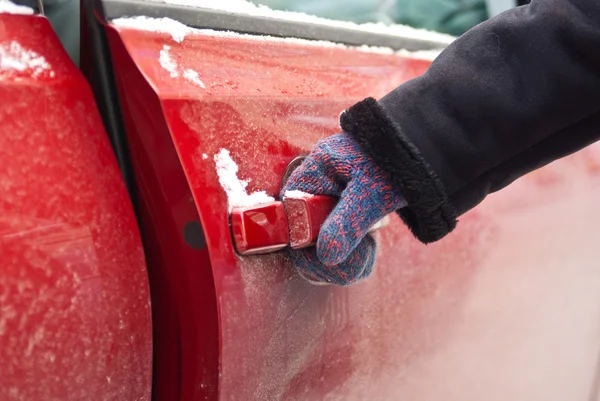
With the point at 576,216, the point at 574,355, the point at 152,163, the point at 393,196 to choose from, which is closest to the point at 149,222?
the point at 152,163

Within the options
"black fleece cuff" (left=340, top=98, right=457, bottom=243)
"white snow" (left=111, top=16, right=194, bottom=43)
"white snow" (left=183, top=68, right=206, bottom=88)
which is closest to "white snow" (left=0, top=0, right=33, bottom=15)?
"white snow" (left=111, top=16, right=194, bottom=43)

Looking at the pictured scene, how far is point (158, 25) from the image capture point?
2.82 feet

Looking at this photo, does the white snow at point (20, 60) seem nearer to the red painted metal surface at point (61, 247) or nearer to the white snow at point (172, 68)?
the red painted metal surface at point (61, 247)

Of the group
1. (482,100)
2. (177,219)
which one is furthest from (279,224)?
→ (482,100)

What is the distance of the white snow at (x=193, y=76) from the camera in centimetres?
85

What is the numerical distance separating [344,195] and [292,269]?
15 cm

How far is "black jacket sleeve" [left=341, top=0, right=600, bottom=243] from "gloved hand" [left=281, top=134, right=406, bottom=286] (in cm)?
3

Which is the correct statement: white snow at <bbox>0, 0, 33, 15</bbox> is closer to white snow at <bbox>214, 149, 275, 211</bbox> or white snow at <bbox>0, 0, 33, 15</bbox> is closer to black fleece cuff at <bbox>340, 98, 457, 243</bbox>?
white snow at <bbox>214, 149, 275, 211</bbox>

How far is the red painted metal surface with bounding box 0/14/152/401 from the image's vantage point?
27.0 inches

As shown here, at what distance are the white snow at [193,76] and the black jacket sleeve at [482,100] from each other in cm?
27

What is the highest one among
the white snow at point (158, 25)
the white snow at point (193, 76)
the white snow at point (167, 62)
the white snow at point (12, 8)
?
the white snow at point (12, 8)

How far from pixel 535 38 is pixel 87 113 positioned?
72 centimetres

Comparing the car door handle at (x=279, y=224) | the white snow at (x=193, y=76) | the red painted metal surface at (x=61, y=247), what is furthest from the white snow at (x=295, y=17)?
the car door handle at (x=279, y=224)

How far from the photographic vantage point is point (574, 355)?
6.48ft
